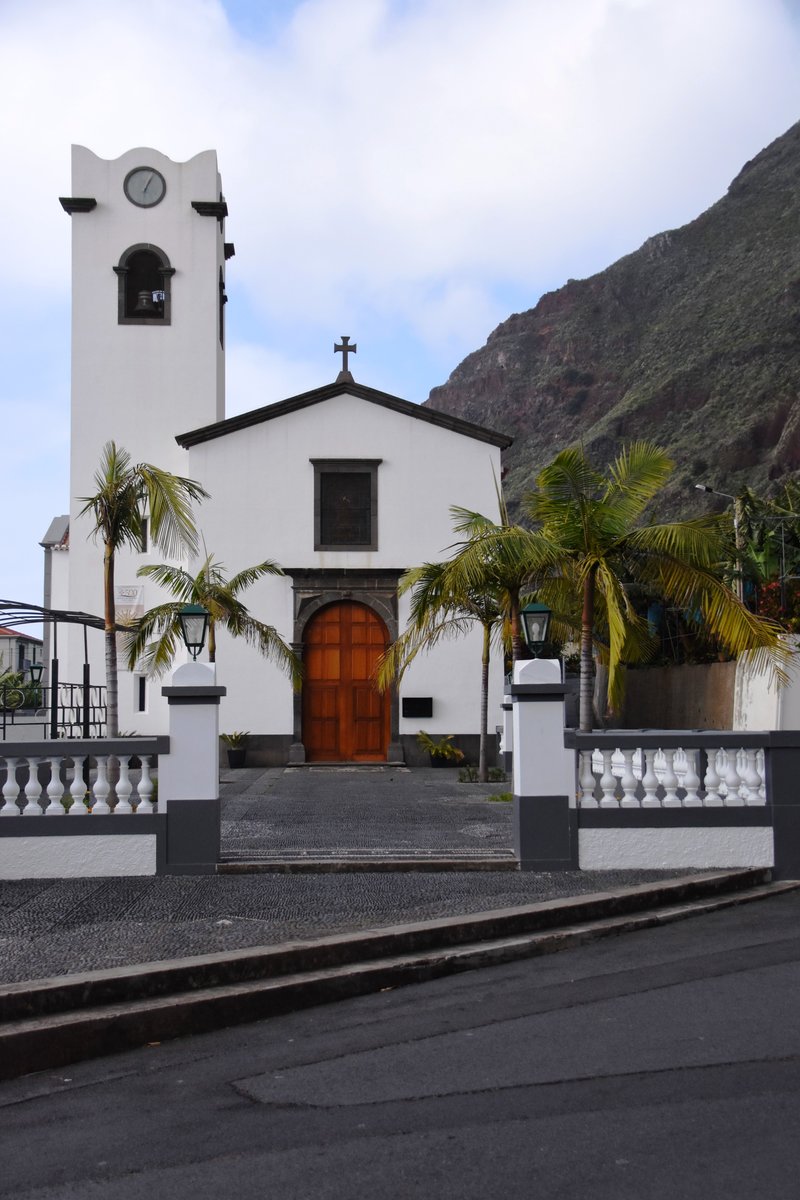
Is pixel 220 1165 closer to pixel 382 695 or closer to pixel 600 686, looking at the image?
pixel 382 695

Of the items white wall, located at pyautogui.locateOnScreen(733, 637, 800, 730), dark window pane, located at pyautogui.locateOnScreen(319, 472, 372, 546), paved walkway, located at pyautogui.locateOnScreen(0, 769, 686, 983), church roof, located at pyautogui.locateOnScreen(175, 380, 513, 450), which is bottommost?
paved walkway, located at pyautogui.locateOnScreen(0, 769, 686, 983)

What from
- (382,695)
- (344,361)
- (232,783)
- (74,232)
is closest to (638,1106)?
(232,783)

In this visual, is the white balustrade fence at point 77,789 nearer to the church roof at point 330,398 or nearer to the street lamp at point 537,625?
the street lamp at point 537,625

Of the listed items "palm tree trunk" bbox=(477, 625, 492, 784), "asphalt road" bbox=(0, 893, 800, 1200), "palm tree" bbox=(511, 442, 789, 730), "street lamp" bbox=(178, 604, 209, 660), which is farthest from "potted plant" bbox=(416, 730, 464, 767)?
"asphalt road" bbox=(0, 893, 800, 1200)

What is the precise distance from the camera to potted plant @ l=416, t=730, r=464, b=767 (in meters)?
23.7

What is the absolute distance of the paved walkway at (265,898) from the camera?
6.99 m

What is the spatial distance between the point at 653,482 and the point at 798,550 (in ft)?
29.6

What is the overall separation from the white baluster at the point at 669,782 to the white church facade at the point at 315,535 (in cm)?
1383

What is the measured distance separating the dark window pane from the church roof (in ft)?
4.86

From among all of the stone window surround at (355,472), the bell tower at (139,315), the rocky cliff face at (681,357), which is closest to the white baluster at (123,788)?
the stone window surround at (355,472)

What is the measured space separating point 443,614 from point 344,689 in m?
5.67

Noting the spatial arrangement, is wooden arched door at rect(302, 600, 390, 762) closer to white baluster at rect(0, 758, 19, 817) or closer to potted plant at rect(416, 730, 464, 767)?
potted plant at rect(416, 730, 464, 767)

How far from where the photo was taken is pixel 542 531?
516 inches

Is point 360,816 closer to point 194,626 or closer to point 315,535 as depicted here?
point 194,626
